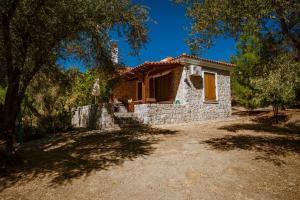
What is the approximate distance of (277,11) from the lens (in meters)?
7.59

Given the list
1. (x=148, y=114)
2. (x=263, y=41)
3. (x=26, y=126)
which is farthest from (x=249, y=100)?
(x=26, y=126)

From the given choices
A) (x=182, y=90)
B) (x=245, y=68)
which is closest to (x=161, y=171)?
(x=182, y=90)

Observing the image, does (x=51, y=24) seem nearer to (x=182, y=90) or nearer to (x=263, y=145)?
(x=263, y=145)

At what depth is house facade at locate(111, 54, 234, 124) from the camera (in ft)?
51.0

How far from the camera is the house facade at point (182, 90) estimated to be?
1555 cm

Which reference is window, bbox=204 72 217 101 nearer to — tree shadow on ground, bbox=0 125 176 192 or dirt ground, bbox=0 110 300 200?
tree shadow on ground, bbox=0 125 176 192

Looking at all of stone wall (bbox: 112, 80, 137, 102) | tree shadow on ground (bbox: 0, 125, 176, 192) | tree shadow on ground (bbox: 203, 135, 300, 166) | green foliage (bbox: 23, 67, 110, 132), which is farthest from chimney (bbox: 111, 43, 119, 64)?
stone wall (bbox: 112, 80, 137, 102)

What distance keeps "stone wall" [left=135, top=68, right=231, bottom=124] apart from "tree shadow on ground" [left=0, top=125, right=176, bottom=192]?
3835 mm

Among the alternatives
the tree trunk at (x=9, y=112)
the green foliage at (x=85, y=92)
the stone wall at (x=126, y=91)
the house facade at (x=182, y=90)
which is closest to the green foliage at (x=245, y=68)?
the house facade at (x=182, y=90)

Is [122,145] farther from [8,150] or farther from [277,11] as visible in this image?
[277,11]

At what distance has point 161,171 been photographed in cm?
621

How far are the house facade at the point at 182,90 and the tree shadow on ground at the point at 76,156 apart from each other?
4.36 meters

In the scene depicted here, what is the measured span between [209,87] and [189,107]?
2.35m

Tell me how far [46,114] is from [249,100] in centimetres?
1471
